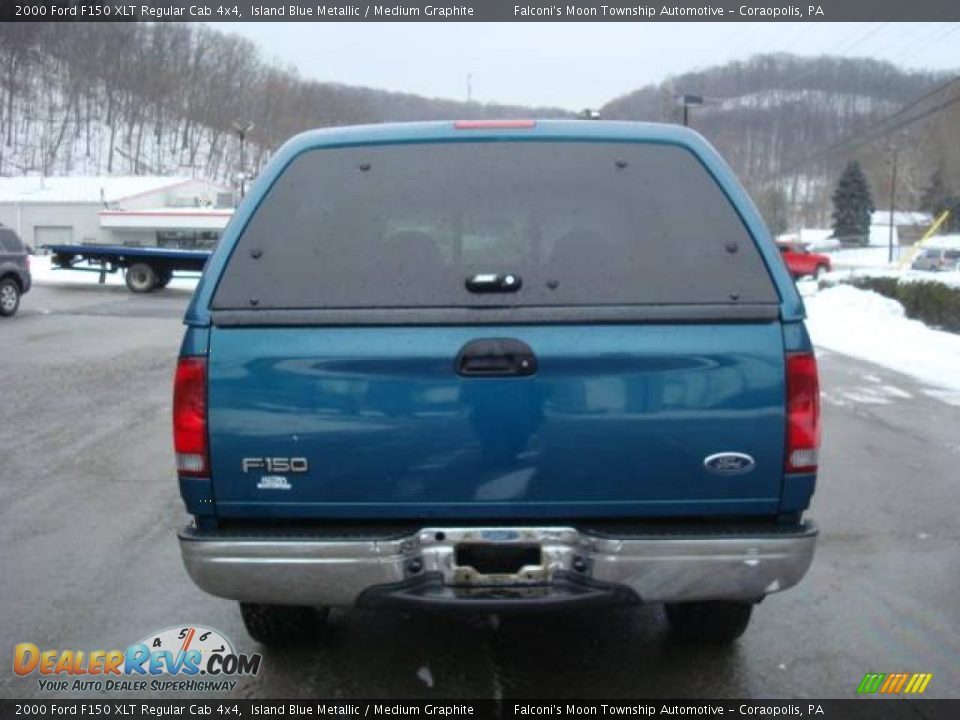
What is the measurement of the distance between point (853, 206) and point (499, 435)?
10155cm


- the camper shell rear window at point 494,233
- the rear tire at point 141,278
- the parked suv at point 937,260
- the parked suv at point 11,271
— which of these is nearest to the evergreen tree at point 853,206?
the parked suv at point 937,260

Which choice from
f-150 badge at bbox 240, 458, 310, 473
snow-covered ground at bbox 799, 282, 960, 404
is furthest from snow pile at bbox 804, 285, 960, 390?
f-150 badge at bbox 240, 458, 310, 473

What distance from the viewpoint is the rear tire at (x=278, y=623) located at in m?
3.88

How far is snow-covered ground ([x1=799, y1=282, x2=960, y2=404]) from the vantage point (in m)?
13.1

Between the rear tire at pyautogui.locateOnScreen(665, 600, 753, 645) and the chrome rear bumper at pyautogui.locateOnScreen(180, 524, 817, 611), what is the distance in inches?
32.7

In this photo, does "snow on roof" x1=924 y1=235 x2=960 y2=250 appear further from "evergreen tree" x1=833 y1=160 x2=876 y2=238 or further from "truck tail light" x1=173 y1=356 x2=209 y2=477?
"truck tail light" x1=173 y1=356 x2=209 y2=477

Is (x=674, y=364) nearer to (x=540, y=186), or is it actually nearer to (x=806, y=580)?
(x=540, y=186)

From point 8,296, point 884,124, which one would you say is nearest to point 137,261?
point 8,296

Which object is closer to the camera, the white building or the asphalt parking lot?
the asphalt parking lot

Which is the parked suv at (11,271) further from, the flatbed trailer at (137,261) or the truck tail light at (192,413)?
the truck tail light at (192,413)

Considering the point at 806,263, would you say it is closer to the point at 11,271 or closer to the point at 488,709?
the point at 11,271

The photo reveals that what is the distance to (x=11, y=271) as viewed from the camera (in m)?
18.5

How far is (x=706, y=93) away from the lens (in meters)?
27.6

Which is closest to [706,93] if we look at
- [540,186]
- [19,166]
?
[540,186]
